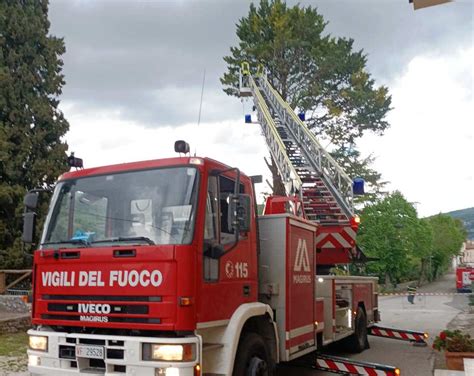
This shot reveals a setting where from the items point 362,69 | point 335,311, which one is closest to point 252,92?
point 362,69

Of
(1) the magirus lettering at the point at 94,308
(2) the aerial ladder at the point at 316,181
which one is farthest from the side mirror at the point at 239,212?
(2) the aerial ladder at the point at 316,181

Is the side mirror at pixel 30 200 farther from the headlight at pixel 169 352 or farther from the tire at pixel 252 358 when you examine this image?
the tire at pixel 252 358

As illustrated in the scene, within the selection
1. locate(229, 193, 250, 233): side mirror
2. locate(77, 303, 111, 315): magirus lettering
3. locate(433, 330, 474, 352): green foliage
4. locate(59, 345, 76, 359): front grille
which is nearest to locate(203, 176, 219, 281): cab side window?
locate(229, 193, 250, 233): side mirror

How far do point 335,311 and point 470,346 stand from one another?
76.2 inches

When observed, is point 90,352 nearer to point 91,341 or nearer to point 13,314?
point 91,341

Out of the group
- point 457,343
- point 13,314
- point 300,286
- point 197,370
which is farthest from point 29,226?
point 13,314

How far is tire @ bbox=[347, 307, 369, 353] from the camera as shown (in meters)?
9.78

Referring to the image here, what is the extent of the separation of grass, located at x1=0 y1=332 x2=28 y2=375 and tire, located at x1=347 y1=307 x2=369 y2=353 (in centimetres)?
542

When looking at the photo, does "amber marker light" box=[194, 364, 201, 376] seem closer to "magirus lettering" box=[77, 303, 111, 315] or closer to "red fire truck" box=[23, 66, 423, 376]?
"red fire truck" box=[23, 66, 423, 376]

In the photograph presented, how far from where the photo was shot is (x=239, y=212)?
16.3ft

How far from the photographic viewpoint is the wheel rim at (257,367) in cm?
533

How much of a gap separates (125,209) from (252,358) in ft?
6.27

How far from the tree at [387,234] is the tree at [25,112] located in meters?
22.9

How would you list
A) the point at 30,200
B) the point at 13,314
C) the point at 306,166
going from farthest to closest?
the point at 306,166 < the point at 13,314 < the point at 30,200
